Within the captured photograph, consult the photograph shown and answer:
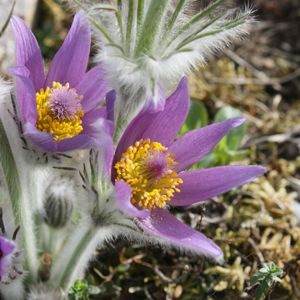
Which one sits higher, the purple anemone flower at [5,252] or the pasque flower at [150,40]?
the pasque flower at [150,40]

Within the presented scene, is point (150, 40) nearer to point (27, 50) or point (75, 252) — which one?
point (27, 50)

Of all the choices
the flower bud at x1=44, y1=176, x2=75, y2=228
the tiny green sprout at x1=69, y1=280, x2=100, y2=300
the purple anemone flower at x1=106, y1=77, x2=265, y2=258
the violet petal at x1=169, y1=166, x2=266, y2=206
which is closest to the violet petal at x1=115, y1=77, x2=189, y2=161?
the purple anemone flower at x1=106, y1=77, x2=265, y2=258

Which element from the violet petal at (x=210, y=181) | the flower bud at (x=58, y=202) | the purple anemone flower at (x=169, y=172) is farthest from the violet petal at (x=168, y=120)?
the flower bud at (x=58, y=202)

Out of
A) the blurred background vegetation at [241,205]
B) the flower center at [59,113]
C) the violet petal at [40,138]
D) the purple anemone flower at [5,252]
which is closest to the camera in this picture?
the purple anemone flower at [5,252]

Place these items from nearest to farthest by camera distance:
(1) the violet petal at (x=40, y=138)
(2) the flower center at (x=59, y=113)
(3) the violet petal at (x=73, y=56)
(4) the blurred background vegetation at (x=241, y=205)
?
(1) the violet petal at (x=40, y=138) < (2) the flower center at (x=59, y=113) < (3) the violet petal at (x=73, y=56) < (4) the blurred background vegetation at (x=241, y=205)

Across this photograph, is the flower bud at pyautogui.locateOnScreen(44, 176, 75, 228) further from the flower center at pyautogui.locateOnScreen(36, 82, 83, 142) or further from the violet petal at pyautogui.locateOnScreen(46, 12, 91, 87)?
the violet petal at pyautogui.locateOnScreen(46, 12, 91, 87)

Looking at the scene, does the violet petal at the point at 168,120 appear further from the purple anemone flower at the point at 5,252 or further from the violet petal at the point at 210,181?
the purple anemone flower at the point at 5,252

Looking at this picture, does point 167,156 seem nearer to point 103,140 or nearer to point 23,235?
point 103,140

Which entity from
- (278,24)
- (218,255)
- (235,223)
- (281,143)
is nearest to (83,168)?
(218,255)
